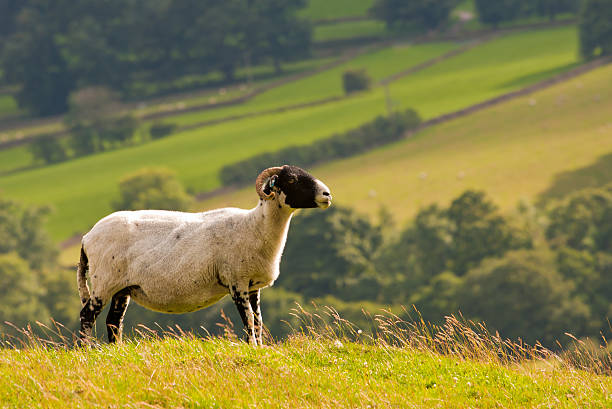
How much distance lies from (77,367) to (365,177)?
108m

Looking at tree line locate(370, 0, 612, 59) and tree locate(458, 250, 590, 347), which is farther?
tree line locate(370, 0, 612, 59)

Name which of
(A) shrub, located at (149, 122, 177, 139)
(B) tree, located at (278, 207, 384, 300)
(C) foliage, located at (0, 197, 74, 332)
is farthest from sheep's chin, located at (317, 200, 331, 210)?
(A) shrub, located at (149, 122, 177, 139)

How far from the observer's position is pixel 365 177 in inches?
4651

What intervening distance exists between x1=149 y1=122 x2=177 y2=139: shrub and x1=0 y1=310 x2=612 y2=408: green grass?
14221cm

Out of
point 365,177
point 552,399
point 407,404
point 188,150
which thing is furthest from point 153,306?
point 188,150

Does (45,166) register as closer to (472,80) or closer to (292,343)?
→ (472,80)

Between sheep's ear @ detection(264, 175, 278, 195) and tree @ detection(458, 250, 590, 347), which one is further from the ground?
sheep's ear @ detection(264, 175, 278, 195)

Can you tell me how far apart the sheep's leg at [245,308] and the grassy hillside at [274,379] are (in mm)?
542

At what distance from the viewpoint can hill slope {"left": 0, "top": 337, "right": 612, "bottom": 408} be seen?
32.8ft

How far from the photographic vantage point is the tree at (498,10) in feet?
587

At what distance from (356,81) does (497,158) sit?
45356 mm

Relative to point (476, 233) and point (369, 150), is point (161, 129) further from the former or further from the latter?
point (476, 233)

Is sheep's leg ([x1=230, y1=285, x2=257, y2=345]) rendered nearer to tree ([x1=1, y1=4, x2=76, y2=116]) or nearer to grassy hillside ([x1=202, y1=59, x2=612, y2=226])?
grassy hillside ([x1=202, y1=59, x2=612, y2=226])

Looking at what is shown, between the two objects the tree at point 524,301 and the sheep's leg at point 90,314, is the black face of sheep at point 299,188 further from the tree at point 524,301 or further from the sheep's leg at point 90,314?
the tree at point 524,301
